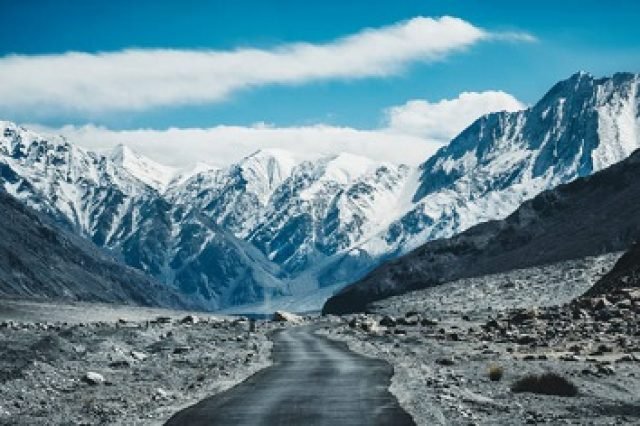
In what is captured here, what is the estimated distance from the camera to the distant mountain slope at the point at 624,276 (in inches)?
2928

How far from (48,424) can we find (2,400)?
514cm

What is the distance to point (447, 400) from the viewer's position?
99.3 ft

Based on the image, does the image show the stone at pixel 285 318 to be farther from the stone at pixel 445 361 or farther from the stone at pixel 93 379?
the stone at pixel 93 379

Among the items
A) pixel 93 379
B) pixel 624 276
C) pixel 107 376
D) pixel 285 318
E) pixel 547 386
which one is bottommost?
pixel 107 376

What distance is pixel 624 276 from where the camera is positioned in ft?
254

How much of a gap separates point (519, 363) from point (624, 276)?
1483 inches

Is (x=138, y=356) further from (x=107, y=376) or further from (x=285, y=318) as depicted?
(x=285, y=318)

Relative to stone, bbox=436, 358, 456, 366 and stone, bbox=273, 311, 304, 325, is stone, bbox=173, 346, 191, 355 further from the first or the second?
stone, bbox=273, 311, 304, 325

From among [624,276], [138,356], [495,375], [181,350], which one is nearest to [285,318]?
[624,276]

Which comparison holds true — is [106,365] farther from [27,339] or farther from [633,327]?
[633,327]

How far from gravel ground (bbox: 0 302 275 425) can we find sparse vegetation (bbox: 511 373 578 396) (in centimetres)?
1155

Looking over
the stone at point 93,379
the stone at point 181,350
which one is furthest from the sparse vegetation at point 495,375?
the stone at point 181,350

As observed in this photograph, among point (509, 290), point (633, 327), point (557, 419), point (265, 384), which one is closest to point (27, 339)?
point (265, 384)

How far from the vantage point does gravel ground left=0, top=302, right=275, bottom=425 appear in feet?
95.8
